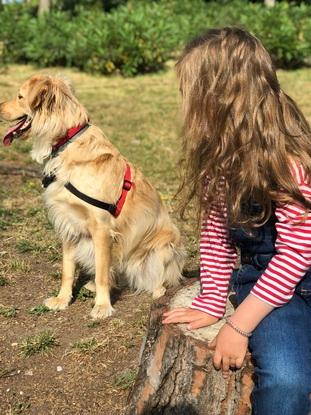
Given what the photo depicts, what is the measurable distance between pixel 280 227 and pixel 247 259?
36cm

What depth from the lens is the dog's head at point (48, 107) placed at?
12.5 ft

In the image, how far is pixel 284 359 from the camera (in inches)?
89.1

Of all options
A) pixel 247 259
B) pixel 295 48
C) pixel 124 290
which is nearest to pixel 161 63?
pixel 295 48

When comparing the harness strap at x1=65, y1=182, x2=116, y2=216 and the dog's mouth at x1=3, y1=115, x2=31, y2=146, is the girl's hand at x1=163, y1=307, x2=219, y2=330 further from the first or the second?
the dog's mouth at x1=3, y1=115, x2=31, y2=146

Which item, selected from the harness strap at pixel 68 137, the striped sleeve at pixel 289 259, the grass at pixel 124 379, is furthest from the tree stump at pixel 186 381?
the harness strap at pixel 68 137

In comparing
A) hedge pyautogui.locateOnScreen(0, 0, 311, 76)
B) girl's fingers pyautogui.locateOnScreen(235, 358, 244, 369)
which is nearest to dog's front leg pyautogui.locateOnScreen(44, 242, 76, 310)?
girl's fingers pyautogui.locateOnScreen(235, 358, 244, 369)

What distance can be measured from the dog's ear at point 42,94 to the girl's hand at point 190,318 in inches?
70.1

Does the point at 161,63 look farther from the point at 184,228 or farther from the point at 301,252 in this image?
the point at 301,252

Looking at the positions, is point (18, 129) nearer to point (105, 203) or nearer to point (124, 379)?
point (105, 203)

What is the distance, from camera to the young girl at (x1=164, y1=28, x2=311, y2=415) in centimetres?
229

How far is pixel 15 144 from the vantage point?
7.93 m

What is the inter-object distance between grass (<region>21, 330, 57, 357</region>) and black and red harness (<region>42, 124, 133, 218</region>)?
2.83ft

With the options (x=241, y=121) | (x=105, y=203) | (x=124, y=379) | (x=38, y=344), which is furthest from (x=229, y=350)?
(x=105, y=203)

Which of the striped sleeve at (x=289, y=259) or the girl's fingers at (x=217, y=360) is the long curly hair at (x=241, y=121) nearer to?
the striped sleeve at (x=289, y=259)
